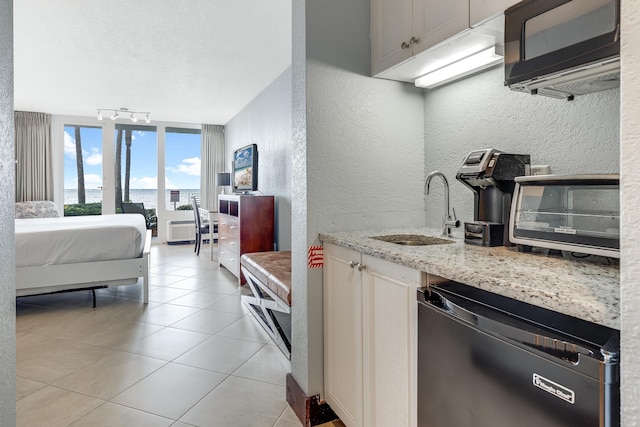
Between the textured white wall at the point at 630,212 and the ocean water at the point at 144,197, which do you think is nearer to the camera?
the textured white wall at the point at 630,212

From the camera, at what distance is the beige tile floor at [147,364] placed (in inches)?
71.9

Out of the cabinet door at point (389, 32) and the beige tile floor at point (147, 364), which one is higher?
the cabinet door at point (389, 32)

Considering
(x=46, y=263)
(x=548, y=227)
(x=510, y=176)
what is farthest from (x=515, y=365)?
(x=46, y=263)

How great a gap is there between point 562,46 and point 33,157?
804 cm

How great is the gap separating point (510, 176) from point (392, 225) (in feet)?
2.22

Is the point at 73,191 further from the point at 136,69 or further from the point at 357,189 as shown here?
the point at 357,189

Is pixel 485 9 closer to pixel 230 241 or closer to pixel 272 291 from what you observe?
pixel 272 291

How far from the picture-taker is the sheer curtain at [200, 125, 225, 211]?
25.2 feet

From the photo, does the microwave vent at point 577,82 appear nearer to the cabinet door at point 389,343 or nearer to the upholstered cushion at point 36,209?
the cabinet door at point 389,343

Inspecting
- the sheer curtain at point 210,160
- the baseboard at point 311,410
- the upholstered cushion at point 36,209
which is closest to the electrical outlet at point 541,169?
the baseboard at point 311,410

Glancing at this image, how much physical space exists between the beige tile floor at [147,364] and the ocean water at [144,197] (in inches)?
159

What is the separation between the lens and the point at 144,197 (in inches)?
305

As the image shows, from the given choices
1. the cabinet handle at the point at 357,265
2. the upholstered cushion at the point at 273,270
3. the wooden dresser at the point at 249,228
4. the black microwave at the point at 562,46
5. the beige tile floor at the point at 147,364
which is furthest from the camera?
the wooden dresser at the point at 249,228

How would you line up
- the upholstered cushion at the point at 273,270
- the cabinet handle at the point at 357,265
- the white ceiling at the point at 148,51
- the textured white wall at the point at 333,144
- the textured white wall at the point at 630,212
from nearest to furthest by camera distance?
the textured white wall at the point at 630,212, the cabinet handle at the point at 357,265, the textured white wall at the point at 333,144, the upholstered cushion at the point at 273,270, the white ceiling at the point at 148,51
